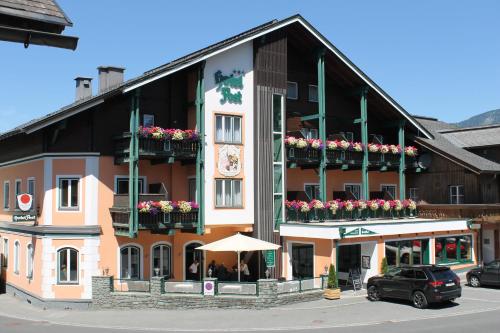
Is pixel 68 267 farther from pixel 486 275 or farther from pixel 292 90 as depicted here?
pixel 486 275

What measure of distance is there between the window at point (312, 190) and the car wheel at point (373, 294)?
27.8ft

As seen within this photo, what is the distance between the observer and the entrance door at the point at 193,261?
28641mm

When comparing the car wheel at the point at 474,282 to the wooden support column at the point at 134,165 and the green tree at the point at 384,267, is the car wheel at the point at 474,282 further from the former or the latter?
the wooden support column at the point at 134,165

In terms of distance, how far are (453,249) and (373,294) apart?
11235mm

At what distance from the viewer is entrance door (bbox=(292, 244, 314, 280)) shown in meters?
28.7

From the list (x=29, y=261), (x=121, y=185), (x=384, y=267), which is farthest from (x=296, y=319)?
(x=29, y=261)

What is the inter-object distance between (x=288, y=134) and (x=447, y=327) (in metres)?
15.1

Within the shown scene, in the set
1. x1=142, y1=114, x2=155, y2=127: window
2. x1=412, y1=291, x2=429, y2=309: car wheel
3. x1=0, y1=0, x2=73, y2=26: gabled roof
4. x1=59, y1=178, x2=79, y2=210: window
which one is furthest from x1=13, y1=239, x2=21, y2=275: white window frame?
x1=0, y1=0, x2=73, y2=26: gabled roof

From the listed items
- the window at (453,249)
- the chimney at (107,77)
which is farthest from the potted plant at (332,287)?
the chimney at (107,77)

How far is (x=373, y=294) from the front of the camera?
82.2ft

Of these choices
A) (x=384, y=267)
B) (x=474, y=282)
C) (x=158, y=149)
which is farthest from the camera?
(x=474, y=282)

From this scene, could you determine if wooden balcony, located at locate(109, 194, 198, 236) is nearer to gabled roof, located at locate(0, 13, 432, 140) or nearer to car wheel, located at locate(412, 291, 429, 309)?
gabled roof, located at locate(0, 13, 432, 140)

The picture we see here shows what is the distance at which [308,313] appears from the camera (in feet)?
74.9

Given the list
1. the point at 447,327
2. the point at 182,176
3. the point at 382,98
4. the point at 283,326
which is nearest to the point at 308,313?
the point at 283,326
